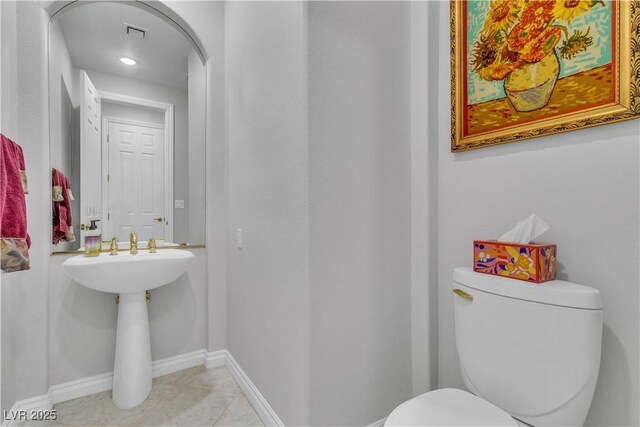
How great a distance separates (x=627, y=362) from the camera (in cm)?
89

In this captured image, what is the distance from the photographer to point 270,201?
143cm

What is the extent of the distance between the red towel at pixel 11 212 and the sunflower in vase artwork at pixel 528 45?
1.92 metres

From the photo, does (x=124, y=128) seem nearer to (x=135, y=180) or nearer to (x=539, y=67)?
(x=135, y=180)

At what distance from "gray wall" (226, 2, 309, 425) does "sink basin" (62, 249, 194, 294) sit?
0.37 meters

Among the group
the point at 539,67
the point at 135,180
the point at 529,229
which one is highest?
the point at 539,67

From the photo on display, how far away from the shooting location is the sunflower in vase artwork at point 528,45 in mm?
980

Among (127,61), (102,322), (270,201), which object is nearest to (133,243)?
(102,322)

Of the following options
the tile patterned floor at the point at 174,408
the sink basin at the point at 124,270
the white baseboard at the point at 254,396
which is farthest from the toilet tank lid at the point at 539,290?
the sink basin at the point at 124,270

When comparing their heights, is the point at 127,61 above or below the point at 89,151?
above

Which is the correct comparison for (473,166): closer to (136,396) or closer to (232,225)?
(232,225)

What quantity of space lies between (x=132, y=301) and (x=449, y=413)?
1590 mm

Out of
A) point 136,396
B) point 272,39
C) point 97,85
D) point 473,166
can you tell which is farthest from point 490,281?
point 97,85

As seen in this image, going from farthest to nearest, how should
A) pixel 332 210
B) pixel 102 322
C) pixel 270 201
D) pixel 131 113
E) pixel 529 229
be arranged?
pixel 131 113 < pixel 102 322 < pixel 270 201 < pixel 332 210 < pixel 529 229

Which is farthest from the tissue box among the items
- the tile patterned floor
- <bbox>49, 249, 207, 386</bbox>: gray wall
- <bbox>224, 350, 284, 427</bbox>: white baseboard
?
<bbox>49, 249, 207, 386</bbox>: gray wall
